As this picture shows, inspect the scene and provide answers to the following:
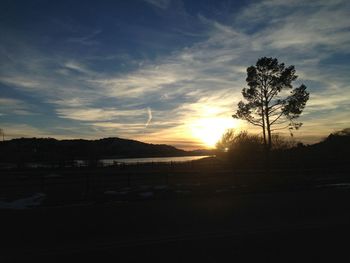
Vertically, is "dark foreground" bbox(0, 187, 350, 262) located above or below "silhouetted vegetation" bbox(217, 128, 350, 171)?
below

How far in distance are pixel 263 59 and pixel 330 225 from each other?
29.3m

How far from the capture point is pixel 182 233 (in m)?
9.58

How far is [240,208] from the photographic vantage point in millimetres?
13883

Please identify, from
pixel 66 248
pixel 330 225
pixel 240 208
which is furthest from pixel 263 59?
pixel 66 248

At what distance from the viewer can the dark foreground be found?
24.7ft

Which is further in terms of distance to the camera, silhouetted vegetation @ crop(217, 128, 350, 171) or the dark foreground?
silhouetted vegetation @ crop(217, 128, 350, 171)

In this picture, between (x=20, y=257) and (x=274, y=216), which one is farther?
(x=274, y=216)

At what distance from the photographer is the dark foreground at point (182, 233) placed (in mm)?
7527

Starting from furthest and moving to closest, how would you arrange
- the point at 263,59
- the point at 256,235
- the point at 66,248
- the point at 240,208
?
the point at 263,59
the point at 240,208
the point at 256,235
the point at 66,248

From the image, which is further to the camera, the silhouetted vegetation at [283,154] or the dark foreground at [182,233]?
the silhouetted vegetation at [283,154]

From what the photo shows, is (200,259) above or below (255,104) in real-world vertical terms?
below

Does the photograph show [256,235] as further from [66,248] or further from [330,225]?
[66,248]

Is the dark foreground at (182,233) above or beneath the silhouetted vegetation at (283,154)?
beneath

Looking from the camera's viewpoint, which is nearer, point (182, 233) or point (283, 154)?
point (182, 233)
